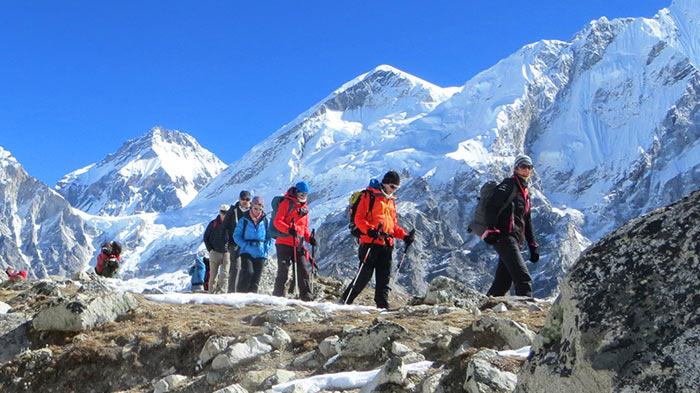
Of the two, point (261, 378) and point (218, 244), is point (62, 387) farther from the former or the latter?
point (218, 244)

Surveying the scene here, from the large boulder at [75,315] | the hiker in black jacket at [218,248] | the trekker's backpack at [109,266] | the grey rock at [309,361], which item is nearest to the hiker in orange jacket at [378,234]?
the large boulder at [75,315]

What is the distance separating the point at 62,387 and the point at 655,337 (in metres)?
6.57

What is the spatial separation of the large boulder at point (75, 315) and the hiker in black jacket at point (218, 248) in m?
7.58

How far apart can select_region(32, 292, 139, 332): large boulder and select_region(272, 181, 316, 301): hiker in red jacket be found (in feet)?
15.9

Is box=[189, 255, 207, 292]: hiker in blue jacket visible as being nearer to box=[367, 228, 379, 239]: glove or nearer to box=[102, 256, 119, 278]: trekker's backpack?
box=[102, 256, 119, 278]: trekker's backpack

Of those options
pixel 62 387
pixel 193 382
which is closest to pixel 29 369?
pixel 62 387

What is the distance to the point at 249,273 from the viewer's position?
48.5 ft

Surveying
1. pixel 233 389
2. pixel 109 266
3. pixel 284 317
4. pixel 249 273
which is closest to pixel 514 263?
pixel 284 317

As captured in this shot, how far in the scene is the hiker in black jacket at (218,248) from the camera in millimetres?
16984

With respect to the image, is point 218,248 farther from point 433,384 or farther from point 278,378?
point 433,384

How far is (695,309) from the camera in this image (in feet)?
9.35

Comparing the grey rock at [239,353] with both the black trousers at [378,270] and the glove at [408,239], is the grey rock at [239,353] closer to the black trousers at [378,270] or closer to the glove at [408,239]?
the black trousers at [378,270]

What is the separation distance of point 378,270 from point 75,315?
5127mm

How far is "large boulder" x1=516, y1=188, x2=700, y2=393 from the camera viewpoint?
2818 millimetres
